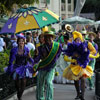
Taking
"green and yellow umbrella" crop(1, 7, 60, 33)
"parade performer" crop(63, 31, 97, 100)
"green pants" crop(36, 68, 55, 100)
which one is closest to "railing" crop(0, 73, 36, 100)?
"green pants" crop(36, 68, 55, 100)

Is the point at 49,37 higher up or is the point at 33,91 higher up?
the point at 49,37

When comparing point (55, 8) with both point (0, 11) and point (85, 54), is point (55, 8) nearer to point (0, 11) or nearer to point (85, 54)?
point (0, 11)

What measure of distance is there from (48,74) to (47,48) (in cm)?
55

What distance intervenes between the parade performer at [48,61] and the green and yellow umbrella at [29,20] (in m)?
1.10

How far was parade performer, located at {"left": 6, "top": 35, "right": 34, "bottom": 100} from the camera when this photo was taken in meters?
7.99

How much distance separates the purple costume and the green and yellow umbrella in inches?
27.1

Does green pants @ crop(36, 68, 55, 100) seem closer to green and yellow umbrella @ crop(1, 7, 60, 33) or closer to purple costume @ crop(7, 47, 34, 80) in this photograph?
purple costume @ crop(7, 47, 34, 80)

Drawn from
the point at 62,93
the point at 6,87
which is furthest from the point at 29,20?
the point at 62,93

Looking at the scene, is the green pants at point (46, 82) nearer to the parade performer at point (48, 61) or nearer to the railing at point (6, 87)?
the parade performer at point (48, 61)

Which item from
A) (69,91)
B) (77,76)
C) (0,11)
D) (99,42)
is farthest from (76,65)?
(0,11)

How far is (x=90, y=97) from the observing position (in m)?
9.25

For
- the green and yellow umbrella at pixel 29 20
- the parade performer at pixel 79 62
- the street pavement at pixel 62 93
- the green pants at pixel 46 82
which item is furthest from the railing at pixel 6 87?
the parade performer at pixel 79 62

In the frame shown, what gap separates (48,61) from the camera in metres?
7.36

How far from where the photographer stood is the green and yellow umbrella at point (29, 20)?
848cm
